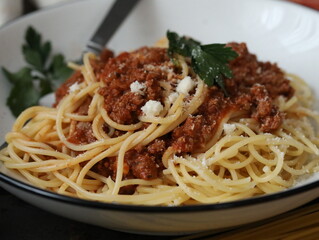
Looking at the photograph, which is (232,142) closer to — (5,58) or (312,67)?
(312,67)

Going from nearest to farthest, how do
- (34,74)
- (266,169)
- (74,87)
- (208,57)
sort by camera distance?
1. (266,169)
2. (208,57)
3. (74,87)
4. (34,74)

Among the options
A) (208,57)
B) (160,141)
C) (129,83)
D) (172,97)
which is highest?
(208,57)

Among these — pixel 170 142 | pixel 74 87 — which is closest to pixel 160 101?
pixel 170 142

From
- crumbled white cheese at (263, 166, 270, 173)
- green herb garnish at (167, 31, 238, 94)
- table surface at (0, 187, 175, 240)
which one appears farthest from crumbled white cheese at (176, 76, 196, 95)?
table surface at (0, 187, 175, 240)

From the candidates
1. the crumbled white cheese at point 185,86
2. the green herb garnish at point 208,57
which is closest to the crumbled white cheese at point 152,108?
the crumbled white cheese at point 185,86

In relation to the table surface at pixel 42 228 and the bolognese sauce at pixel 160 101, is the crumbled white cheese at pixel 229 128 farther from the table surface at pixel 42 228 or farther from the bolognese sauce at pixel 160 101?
the table surface at pixel 42 228

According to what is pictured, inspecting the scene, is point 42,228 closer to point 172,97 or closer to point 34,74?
point 172,97

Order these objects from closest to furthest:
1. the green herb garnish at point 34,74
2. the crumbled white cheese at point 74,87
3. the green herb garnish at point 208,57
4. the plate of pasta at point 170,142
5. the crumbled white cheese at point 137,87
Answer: the plate of pasta at point 170,142 → the crumbled white cheese at point 137,87 → the green herb garnish at point 208,57 → the crumbled white cheese at point 74,87 → the green herb garnish at point 34,74
